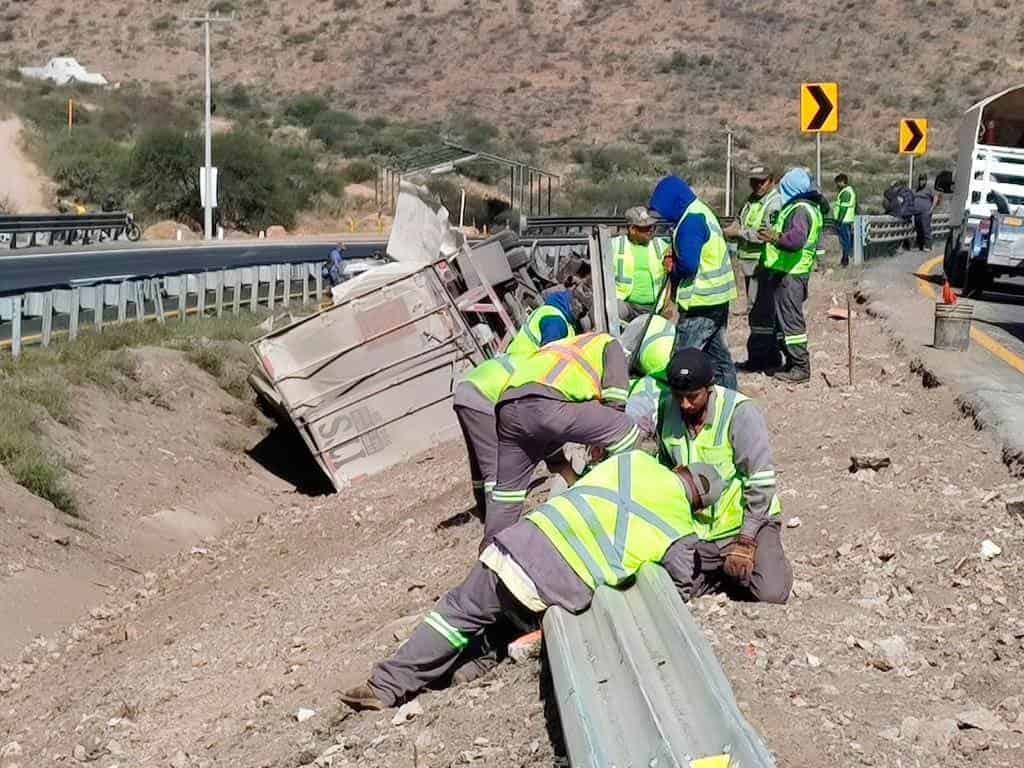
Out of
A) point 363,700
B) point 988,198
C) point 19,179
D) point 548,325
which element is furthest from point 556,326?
point 19,179

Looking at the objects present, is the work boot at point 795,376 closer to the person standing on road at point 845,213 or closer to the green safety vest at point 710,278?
the green safety vest at point 710,278

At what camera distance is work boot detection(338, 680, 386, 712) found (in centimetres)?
725

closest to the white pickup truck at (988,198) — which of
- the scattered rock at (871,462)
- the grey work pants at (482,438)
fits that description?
the scattered rock at (871,462)

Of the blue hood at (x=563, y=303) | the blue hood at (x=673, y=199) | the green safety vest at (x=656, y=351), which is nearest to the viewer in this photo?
the green safety vest at (x=656, y=351)

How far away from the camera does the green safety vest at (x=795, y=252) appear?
530 inches

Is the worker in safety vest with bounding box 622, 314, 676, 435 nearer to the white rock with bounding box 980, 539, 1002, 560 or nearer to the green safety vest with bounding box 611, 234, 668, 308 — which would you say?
the white rock with bounding box 980, 539, 1002, 560

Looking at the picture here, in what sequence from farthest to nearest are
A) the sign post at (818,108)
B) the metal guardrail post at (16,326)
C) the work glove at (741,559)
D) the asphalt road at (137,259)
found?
1. the asphalt road at (137,259)
2. the sign post at (818,108)
3. the metal guardrail post at (16,326)
4. the work glove at (741,559)

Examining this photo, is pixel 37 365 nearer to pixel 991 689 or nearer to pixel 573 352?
pixel 573 352

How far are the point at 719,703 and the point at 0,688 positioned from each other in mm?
6601

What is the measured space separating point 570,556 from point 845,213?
64.5 ft

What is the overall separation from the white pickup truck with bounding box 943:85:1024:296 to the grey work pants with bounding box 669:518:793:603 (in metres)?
16.1

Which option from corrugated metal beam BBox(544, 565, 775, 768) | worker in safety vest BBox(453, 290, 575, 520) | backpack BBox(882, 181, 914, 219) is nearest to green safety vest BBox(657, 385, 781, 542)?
corrugated metal beam BBox(544, 565, 775, 768)

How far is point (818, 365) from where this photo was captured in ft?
51.0

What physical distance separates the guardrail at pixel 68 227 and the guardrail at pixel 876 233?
21.6m
